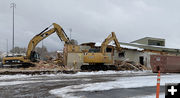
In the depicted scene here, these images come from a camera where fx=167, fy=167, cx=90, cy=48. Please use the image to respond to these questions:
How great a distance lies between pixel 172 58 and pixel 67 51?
14593 millimetres

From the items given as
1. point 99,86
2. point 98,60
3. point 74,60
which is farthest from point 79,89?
point 74,60

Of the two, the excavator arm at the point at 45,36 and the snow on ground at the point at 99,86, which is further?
the excavator arm at the point at 45,36

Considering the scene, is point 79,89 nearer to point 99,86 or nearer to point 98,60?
point 99,86

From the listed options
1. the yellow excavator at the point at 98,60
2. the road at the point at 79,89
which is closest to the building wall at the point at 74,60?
the yellow excavator at the point at 98,60

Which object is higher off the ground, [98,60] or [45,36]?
[45,36]

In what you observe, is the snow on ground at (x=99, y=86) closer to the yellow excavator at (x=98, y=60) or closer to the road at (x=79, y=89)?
the road at (x=79, y=89)

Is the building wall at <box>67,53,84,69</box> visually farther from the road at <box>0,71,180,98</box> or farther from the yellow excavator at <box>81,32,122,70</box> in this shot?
the road at <box>0,71,180,98</box>

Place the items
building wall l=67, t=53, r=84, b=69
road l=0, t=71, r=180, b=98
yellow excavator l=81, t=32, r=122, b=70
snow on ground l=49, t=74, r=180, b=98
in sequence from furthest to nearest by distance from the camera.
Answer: building wall l=67, t=53, r=84, b=69 → yellow excavator l=81, t=32, r=122, b=70 → snow on ground l=49, t=74, r=180, b=98 → road l=0, t=71, r=180, b=98

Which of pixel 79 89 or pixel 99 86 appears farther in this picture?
pixel 99 86

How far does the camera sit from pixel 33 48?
22.8 metres

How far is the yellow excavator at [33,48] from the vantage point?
2128 cm

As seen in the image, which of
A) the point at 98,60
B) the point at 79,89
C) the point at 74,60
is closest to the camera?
the point at 79,89

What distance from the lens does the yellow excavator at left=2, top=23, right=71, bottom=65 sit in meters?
21.3

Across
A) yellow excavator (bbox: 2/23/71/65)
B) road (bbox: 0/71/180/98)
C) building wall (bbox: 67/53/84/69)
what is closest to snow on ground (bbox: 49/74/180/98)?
road (bbox: 0/71/180/98)
